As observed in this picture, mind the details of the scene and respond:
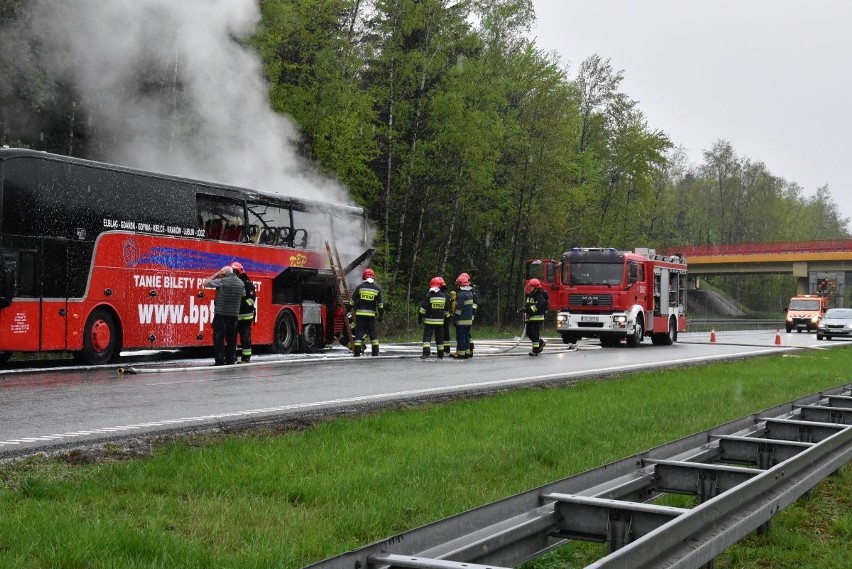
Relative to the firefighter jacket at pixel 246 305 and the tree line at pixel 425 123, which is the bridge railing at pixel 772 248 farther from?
the firefighter jacket at pixel 246 305

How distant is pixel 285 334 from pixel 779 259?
2546 inches

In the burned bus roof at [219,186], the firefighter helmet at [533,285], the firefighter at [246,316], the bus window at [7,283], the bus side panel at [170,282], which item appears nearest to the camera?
the bus window at [7,283]

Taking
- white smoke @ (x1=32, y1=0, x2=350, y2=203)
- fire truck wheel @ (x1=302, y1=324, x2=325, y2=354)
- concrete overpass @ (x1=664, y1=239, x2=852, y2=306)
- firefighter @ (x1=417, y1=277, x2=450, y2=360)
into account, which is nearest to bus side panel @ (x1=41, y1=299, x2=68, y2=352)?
fire truck wheel @ (x1=302, y1=324, x2=325, y2=354)

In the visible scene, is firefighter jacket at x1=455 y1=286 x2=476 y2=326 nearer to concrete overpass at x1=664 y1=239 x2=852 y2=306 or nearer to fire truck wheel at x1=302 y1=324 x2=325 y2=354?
fire truck wheel at x1=302 y1=324 x2=325 y2=354

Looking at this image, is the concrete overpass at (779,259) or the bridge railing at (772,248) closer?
the bridge railing at (772,248)

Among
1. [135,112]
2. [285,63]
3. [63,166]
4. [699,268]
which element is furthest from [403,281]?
[699,268]

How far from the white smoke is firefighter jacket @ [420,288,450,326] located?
5264 millimetres

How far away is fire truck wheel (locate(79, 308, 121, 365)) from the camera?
17609 millimetres

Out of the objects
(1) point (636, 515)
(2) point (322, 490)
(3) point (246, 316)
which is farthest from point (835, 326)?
(1) point (636, 515)

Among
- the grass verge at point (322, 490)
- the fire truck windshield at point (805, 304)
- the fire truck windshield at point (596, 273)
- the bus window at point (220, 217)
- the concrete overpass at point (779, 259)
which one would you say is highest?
the concrete overpass at point (779, 259)

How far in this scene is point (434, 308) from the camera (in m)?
22.0

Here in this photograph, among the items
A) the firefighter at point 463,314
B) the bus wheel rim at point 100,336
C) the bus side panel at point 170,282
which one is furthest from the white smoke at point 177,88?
the bus wheel rim at point 100,336

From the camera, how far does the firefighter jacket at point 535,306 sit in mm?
24422

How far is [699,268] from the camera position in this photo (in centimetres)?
8562
